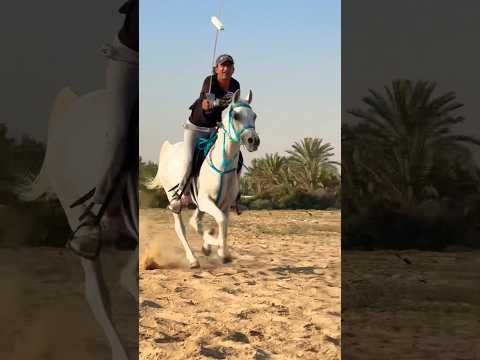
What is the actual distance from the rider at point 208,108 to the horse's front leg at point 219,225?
1.24ft

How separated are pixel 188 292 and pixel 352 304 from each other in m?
3.13

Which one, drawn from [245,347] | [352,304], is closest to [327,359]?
[245,347]

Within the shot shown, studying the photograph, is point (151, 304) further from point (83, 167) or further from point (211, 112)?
point (83, 167)

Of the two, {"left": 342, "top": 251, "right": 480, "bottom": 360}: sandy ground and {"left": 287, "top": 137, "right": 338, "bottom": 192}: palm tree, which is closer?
{"left": 342, "top": 251, "right": 480, "bottom": 360}: sandy ground

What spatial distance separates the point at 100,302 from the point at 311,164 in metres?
6.95

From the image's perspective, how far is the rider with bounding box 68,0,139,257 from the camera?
288 centimetres

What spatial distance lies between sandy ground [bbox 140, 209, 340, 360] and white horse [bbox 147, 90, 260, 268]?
168 mm

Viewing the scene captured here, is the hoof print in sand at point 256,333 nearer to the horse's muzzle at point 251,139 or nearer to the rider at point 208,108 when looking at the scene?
the rider at point 208,108

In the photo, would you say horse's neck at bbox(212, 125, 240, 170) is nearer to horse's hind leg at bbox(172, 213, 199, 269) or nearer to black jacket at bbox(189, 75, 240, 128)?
black jacket at bbox(189, 75, 240, 128)

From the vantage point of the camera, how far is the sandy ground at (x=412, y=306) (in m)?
3.06

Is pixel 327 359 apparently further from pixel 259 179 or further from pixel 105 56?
pixel 259 179

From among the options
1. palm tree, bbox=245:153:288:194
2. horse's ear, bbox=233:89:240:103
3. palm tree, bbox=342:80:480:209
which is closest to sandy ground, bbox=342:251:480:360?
palm tree, bbox=342:80:480:209

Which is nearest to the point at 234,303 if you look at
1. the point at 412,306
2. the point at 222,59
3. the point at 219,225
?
the point at 219,225

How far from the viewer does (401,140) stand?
10.5 ft
